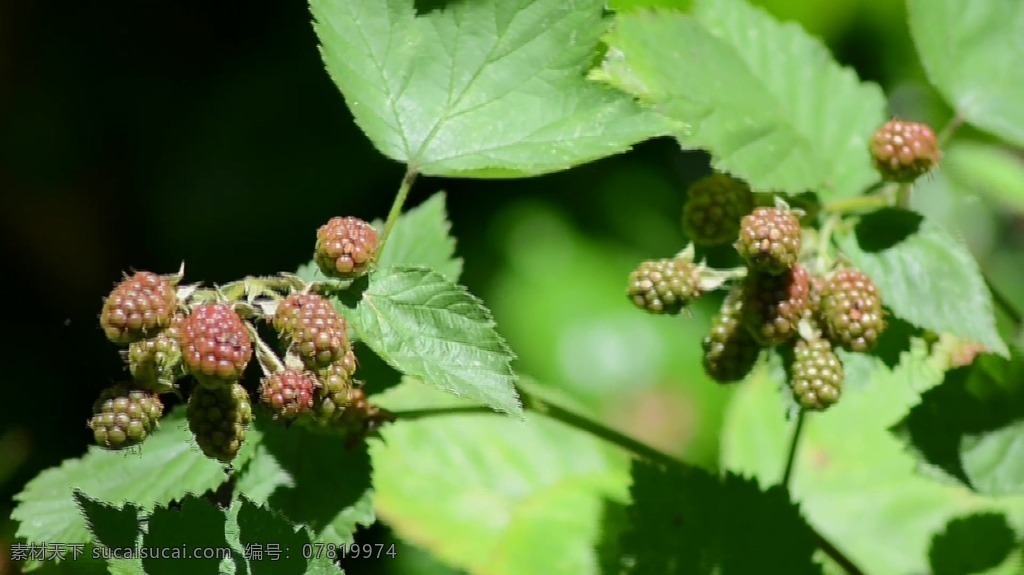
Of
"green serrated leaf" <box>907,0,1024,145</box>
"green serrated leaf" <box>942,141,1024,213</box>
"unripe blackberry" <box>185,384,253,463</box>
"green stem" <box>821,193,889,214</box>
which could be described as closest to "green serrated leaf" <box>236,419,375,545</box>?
"unripe blackberry" <box>185,384,253,463</box>

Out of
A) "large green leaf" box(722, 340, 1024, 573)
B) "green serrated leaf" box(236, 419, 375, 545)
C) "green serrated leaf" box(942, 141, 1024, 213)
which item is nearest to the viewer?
"green serrated leaf" box(236, 419, 375, 545)

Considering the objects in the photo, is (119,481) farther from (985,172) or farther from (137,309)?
(985,172)

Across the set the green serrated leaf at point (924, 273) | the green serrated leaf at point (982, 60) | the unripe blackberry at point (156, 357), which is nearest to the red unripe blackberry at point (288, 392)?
the unripe blackberry at point (156, 357)

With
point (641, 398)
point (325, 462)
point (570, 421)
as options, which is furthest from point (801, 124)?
point (641, 398)

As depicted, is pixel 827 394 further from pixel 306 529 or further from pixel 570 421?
pixel 306 529

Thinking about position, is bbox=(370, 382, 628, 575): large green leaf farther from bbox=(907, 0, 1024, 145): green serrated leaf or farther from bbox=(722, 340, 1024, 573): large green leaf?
bbox=(907, 0, 1024, 145): green serrated leaf

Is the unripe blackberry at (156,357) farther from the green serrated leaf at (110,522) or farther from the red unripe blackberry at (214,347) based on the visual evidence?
the green serrated leaf at (110,522)
